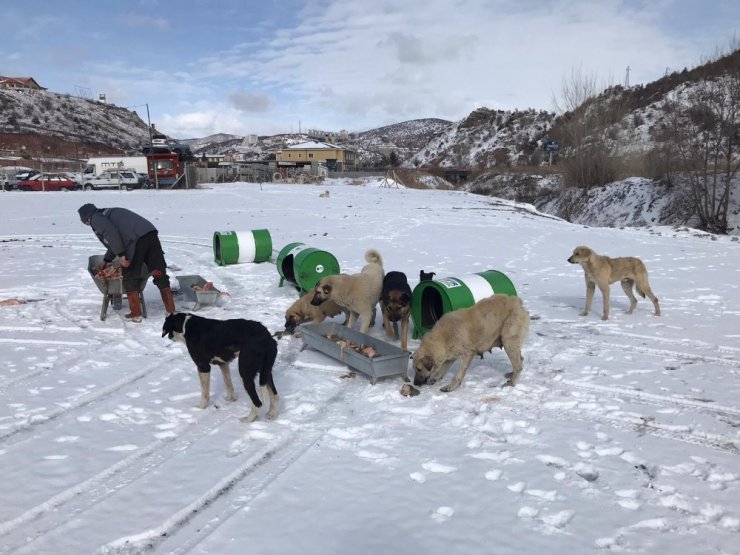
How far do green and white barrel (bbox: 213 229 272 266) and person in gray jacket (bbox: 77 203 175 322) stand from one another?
4558 mm

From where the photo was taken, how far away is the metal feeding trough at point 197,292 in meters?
9.70

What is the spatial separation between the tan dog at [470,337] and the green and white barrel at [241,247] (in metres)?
8.64

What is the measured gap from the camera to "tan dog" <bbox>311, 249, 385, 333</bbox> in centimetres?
768

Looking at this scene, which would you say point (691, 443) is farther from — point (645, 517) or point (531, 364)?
point (531, 364)

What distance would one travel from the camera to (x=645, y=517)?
394 cm

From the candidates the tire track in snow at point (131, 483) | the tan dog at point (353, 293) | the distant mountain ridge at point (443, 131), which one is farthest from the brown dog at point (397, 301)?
the distant mountain ridge at point (443, 131)

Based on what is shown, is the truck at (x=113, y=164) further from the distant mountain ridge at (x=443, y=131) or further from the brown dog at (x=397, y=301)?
the brown dog at (x=397, y=301)

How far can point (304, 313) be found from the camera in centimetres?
807

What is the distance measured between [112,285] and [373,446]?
613 centimetres

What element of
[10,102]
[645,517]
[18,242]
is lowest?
[645,517]

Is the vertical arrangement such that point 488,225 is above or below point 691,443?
above

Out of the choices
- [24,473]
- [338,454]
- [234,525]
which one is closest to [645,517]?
[338,454]

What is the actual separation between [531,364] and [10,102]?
11274 cm

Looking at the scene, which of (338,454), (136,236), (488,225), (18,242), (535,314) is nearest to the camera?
(338,454)
